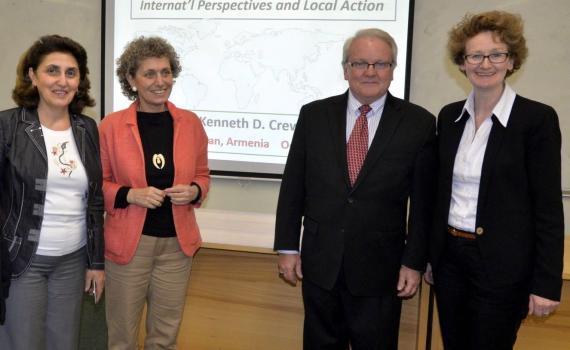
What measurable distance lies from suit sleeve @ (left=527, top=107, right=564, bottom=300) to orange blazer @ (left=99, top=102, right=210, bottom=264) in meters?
1.21

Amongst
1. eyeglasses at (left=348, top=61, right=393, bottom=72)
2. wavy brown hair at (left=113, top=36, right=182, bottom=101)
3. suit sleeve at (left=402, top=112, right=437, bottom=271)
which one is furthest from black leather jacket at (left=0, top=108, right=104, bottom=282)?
suit sleeve at (left=402, top=112, right=437, bottom=271)

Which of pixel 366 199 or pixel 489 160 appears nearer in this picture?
pixel 489 160

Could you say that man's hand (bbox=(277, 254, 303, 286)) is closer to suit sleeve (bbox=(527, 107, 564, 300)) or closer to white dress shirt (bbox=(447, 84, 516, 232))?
white dress shirt (bbox=(447, 84, 516, 232))

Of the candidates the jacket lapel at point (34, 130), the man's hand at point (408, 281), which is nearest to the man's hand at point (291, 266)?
the man's hand at point (408, 281)

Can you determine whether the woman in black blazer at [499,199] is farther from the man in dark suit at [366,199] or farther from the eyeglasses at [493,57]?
the man in dark suit at [366,199]

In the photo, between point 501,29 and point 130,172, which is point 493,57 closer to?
point 501,29

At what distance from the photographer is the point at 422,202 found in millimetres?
1776

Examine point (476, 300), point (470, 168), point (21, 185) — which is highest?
point (470, 168)

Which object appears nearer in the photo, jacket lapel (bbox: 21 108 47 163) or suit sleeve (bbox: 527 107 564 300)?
suit sleeve (bbox: 527 107 564 300)

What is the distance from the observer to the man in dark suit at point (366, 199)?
1769 mm

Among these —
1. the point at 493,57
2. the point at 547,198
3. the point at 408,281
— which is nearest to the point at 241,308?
the point at 408,281

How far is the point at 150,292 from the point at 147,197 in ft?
1.40

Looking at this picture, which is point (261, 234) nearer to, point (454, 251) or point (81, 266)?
point (81, 266)

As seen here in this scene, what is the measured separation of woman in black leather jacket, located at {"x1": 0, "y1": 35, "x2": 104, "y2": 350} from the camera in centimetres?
167
